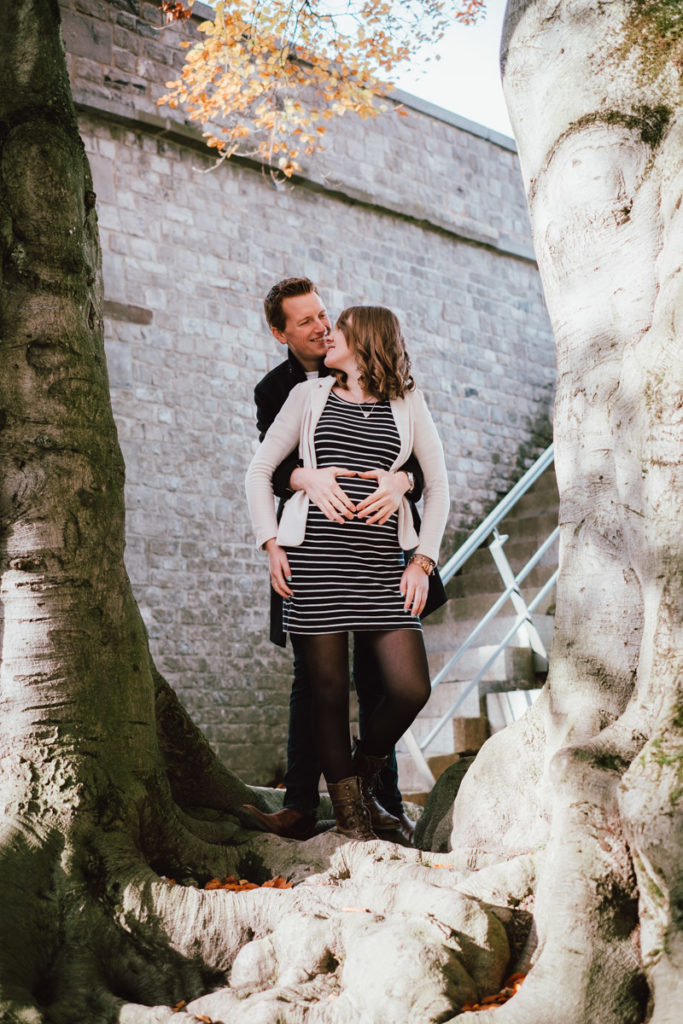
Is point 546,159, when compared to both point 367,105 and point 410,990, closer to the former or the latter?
point 410,990

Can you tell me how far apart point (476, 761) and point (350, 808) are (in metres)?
0.43

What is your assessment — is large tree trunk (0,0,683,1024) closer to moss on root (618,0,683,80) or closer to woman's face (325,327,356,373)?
moss on root (618,0,683,80)

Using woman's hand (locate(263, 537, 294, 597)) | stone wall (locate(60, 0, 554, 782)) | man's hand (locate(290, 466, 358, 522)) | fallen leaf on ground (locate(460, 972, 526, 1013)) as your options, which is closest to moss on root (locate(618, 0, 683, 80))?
man's hand (locate(290, 466, 358, 522))

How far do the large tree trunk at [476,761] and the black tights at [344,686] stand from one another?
0.89 ft

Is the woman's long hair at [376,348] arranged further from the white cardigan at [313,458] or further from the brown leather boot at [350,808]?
the brown leather boot at [350,808]

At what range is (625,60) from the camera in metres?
2.88

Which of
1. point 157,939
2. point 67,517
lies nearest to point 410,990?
point 157,939

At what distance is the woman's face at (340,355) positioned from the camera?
3178 millimetres

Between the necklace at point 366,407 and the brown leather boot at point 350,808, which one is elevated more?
the necklace at point 366,407

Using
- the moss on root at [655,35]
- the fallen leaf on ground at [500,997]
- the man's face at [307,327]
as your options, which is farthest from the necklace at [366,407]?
the fallen leaf on ground at [500,997]

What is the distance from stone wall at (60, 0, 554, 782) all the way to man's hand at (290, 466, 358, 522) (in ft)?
16.8

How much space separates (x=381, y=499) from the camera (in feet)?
10.0

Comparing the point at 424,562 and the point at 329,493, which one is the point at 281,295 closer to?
the point at 329,493

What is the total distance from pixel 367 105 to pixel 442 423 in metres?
3.09
